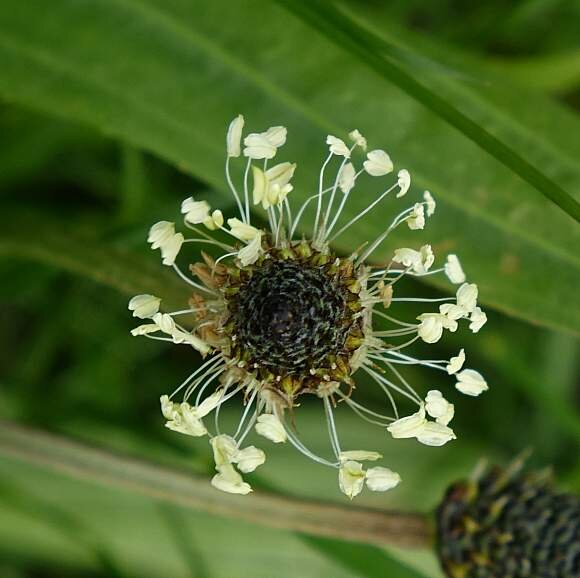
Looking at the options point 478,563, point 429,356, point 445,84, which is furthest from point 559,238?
point 429,356

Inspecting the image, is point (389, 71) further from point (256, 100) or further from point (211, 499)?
point (211, 499)

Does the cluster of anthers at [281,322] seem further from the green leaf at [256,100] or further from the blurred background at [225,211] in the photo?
the green leaf at [256,100]

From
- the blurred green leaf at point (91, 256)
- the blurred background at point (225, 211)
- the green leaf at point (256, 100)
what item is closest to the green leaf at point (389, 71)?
the blurred background at point (225, 211)

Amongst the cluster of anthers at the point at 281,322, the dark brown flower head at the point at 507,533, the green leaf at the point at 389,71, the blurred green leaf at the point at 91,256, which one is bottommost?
the dark brown flower head at the point at 507,533

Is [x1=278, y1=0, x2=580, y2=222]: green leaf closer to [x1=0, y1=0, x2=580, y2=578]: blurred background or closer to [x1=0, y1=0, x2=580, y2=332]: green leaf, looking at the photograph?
[x1=0, y1=0, x2=580, y2=578]: blurred background

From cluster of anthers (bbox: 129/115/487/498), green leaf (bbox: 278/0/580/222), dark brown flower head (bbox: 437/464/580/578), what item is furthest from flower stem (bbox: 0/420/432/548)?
green leaf (bbox: 278/0/580/222)

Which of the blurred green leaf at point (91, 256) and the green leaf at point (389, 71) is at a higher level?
the green leaf at point (389, 71)

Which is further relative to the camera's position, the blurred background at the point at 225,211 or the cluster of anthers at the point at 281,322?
the blurred background at the point at 225,211

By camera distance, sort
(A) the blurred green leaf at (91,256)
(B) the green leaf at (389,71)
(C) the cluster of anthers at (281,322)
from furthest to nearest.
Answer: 1. (A) the blurred green leaf at (91,256)
2. (B) the green leaf at (389,71)
3. (C) the cluster of anthers at (281,322)

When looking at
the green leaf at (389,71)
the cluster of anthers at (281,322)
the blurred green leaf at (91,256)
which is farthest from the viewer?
the blurred green leaf at (91,256)
